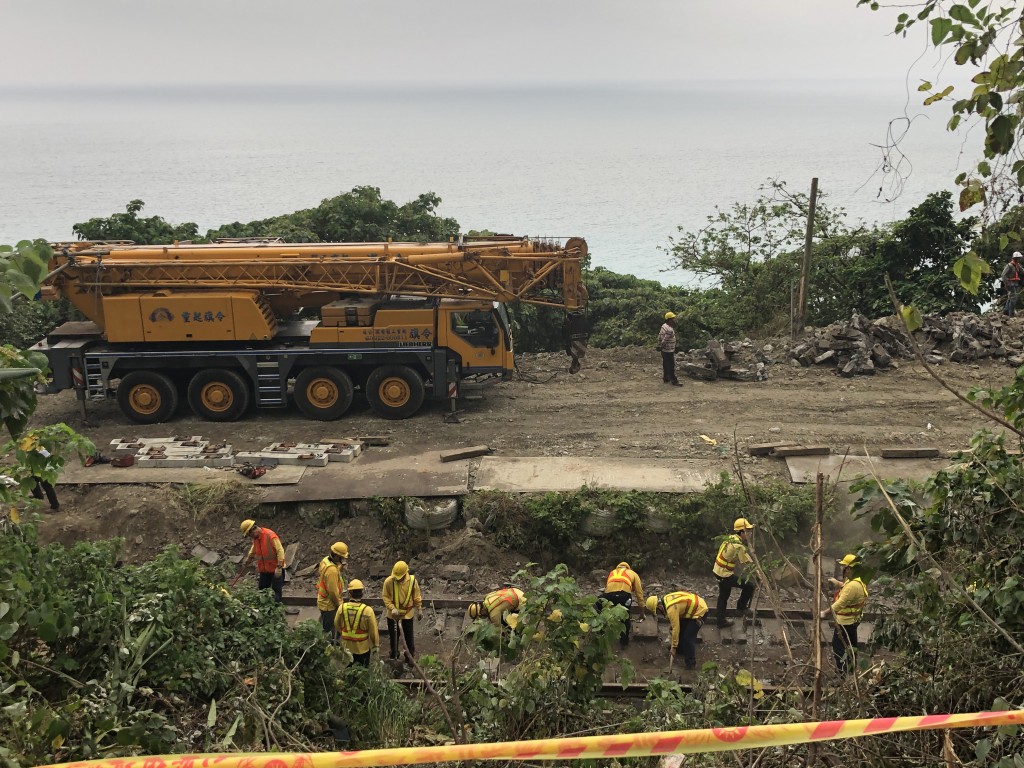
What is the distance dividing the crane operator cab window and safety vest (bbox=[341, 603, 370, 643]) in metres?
6.46

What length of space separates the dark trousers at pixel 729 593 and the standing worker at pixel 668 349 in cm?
617

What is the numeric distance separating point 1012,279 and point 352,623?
15.7 metres

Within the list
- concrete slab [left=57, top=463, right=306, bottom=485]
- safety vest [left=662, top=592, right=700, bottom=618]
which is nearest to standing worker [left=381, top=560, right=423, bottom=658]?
safety vest [left=662, top=592, right=700, bottom=618]

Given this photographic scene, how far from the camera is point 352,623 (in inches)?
332

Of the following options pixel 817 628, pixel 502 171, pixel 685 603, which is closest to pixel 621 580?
pixel 685 603

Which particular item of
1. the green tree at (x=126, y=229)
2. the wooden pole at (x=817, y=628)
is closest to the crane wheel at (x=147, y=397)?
the green tree at (x=126, y=229)

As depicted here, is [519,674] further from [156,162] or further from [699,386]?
[156,162]

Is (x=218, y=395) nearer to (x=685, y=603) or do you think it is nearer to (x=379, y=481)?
(x=379, y=481)

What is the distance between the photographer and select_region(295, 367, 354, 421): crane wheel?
563 inches

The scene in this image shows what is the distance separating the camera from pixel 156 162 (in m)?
95.9

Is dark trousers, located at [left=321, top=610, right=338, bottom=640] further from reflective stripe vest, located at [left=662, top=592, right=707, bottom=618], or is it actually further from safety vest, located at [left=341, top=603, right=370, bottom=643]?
reflective stripe vest, located at [left=662, top=592, right=707, bottom=618]

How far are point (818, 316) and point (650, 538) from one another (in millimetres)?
10050

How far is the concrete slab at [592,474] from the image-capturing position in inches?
465

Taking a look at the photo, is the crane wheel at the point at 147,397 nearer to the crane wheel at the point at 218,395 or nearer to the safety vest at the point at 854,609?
the crane wheel at the point at 218,395
